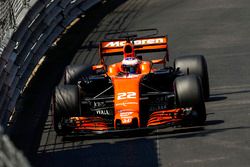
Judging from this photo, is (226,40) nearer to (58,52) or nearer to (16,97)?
(58,52)

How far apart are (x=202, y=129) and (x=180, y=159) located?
2097 mm

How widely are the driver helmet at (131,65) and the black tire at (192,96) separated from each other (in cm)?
157

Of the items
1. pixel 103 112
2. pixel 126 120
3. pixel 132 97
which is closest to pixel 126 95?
pixel 132 97

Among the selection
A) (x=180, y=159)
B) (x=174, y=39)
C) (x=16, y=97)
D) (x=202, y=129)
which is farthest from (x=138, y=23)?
(x=180, y=159)

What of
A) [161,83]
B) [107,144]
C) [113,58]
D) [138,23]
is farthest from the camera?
[138,23]

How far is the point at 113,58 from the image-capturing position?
24953 millimetres

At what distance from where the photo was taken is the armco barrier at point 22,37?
1783 centimetres

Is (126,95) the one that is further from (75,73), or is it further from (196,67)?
(75,73)

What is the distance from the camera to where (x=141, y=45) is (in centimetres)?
1911

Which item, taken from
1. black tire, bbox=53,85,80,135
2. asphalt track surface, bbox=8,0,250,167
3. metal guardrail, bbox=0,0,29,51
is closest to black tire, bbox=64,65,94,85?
asphalt track surface, bbox=8,0,250,167

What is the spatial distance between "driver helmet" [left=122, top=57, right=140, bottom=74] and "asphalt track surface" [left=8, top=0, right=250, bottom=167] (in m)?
1.69

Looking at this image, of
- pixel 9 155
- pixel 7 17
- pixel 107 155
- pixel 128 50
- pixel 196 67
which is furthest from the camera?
pixel 7 17

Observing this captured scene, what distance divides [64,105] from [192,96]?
241 cm

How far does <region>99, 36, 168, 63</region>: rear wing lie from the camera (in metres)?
19.1
